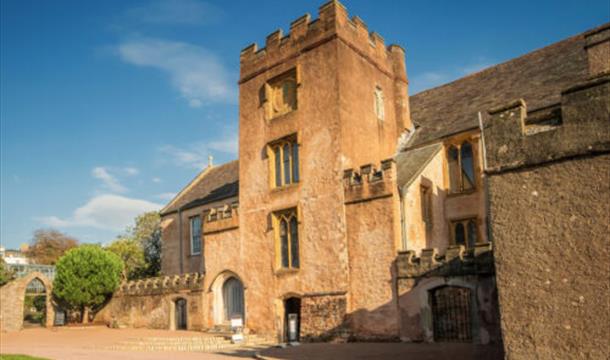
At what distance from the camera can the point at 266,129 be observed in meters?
22.8

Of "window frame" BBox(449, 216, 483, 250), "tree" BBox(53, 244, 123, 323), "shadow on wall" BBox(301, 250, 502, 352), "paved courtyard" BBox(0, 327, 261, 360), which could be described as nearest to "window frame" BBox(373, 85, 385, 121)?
"window frame" BBox(449, 216, 483, 250)

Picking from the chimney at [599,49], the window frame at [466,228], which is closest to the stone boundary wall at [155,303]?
the window frame at [466,228]

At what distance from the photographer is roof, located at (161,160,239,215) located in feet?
102

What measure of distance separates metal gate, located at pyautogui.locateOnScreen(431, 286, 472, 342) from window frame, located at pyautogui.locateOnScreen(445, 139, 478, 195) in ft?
16.6

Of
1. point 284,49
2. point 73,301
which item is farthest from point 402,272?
point 73,301

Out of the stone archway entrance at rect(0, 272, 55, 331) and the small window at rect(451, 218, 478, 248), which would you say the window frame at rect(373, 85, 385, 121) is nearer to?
the small window at rect(451, 218, 478, 248)

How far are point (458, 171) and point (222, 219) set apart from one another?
1025 centimetres

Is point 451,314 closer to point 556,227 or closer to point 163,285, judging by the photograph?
point 556,227

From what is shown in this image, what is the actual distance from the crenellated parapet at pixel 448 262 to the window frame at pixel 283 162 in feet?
18.7

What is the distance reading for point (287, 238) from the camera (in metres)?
21.5

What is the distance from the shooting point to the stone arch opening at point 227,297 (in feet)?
77.0

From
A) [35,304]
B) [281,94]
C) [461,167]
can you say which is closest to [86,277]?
[35,304]

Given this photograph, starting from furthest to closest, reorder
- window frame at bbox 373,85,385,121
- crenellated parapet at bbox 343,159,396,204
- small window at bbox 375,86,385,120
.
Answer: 1. small window at bbox 375,86,385,120
2. window frame at bbox 373,85,385,121
3. crenellated parapet at bbox 343,159,396,204

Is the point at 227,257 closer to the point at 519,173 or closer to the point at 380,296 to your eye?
the point at 380,296
